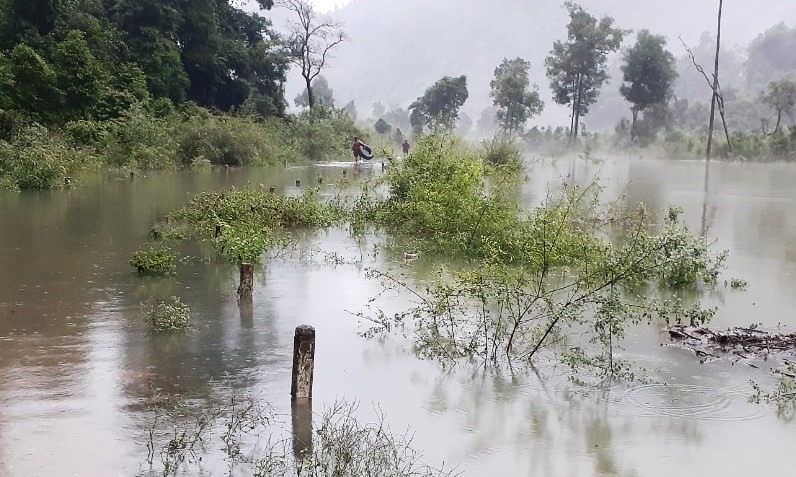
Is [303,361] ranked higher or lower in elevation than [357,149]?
lower

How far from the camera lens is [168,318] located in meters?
8.55

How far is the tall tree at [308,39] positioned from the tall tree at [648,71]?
23377 millimetres

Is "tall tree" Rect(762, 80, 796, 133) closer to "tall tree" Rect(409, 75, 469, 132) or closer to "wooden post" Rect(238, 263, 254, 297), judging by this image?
"tall tree" Rect(409, 75, 469, 132)

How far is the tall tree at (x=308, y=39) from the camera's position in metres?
52.8

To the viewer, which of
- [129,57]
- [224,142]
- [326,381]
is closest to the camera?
[326,381]

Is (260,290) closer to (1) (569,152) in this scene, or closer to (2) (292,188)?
(2) (292,188)

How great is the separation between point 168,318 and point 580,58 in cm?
6396

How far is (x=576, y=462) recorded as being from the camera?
19.3ft

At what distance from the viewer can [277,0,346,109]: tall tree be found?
5278 cm

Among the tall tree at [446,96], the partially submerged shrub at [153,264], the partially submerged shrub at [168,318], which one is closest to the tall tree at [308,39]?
the tall tree at [446,96]

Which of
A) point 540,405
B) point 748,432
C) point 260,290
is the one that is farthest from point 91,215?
point 748,432

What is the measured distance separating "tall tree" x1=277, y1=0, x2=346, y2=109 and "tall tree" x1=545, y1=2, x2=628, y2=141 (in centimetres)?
2217

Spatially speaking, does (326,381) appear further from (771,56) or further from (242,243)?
(771,56)

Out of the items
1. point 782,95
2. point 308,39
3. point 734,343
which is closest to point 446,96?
point 308,39
